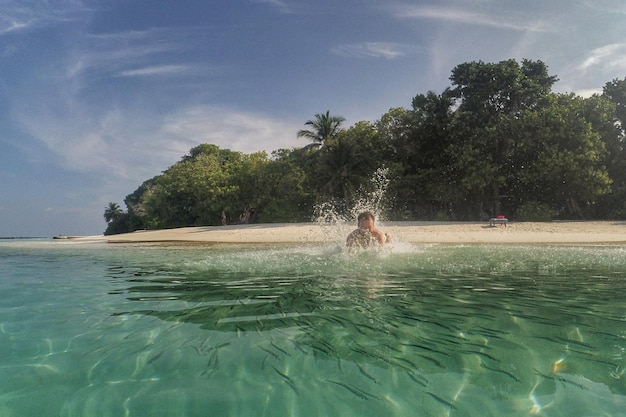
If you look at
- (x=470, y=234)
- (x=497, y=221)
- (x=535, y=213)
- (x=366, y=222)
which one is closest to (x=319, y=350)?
(x=366, y=222)

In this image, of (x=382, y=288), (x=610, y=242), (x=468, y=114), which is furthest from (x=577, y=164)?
(x=382, y=288)

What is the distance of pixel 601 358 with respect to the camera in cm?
317

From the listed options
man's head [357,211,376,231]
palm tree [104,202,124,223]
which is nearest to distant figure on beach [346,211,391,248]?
man's head [357,211,376,231]

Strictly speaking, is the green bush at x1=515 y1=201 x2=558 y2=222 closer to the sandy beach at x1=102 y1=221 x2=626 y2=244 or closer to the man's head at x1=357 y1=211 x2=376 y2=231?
the sandy beach at x1=102 y1=221 x2=626 y2=244

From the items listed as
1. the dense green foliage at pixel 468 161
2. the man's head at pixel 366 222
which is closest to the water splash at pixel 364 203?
the dense green foliage at pixel 468 161

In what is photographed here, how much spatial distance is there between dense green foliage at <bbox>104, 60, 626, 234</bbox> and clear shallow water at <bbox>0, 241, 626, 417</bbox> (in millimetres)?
29217

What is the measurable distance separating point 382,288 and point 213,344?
3.30m

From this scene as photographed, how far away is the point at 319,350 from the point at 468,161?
32.6 metres

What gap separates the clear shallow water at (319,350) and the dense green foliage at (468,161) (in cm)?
2922

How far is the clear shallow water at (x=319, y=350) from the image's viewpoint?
2.61m

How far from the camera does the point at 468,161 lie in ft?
108

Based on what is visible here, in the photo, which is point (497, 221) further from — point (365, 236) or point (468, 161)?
point (365, 236)

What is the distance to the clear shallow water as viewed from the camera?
2.61 metres

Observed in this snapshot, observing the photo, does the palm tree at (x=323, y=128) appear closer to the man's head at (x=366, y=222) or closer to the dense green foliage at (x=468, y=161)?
the dense green foliage at (x=468, y=161)
